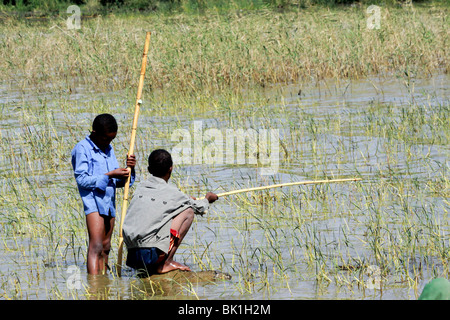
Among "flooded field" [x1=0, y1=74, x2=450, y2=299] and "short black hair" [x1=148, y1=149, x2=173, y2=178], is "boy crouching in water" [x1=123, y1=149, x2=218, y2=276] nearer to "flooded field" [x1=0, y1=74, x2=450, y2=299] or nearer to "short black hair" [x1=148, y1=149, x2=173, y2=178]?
"short black hair" [x1=148, y1=149, x2=173, y2=178]

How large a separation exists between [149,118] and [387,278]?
21.9 ft

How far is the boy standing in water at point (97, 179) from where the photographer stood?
5426 mm

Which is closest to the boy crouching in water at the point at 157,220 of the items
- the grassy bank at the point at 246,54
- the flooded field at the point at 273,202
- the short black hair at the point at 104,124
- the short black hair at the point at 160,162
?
the short black hair at the point at 160,162

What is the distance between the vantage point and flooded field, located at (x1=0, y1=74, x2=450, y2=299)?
5.30m

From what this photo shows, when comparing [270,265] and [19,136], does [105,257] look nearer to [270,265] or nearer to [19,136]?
[270,265]

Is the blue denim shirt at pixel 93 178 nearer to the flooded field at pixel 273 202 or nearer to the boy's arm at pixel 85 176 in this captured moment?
the boy's arm at pixel 85 176

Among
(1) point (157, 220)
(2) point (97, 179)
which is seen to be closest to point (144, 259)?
(1) point (157, 220)

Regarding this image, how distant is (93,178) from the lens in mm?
5395

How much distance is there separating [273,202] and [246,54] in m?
6.40

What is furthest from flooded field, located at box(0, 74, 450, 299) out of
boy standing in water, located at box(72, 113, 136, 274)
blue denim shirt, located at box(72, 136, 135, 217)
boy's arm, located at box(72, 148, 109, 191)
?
boy's arm, located at box(72, 148, 109, 191)

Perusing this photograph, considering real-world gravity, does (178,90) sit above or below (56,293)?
above
